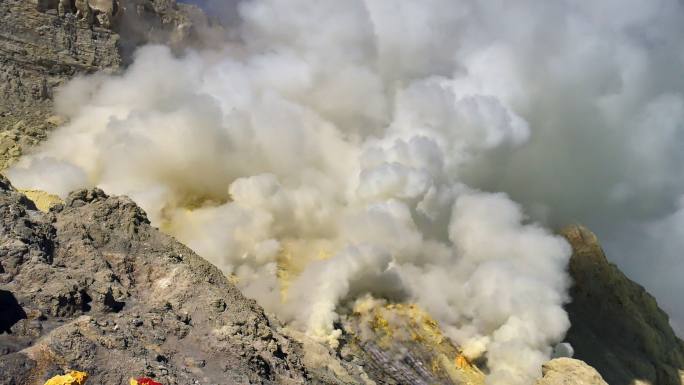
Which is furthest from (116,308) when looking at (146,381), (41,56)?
(41,56)

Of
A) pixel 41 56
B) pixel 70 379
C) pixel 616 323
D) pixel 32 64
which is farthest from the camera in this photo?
pixel 616 323

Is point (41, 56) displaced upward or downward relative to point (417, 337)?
upward

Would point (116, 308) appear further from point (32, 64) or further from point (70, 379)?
point (32, 64)

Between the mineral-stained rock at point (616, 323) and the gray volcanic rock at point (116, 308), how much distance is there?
37292mm

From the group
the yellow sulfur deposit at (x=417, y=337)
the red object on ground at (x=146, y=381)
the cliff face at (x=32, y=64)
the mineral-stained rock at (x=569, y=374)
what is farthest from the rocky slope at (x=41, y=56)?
the red object on ground at (x=146, y=381)

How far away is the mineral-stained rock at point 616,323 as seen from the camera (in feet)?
170

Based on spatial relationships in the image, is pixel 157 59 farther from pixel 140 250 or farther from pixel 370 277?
pixel 140 250

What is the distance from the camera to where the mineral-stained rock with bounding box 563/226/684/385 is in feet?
170

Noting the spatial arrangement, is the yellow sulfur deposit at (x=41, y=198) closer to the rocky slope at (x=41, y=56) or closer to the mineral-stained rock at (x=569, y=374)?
the rocky slope at (x=41, y=56)

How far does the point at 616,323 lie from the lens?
192ft

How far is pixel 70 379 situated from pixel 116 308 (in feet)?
13.4

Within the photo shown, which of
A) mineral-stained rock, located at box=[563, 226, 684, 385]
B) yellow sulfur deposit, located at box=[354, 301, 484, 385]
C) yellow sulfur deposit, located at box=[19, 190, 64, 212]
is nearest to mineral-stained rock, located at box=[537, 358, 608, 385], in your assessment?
yellow sulfur deposit, located at box=[354, 301, 484, 385]

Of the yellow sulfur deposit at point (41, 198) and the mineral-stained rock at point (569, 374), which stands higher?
the yellow sulfur deposit at point (41, 198)

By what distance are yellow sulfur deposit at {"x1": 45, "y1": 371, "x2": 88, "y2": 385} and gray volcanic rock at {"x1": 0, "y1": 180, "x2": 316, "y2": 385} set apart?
0.26 metres
